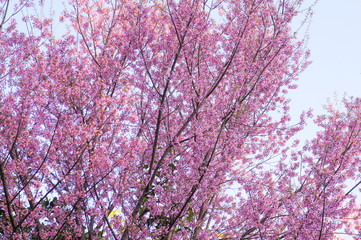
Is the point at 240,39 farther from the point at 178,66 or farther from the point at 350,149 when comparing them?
the point at 350,149

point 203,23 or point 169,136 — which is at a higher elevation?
point 203,23

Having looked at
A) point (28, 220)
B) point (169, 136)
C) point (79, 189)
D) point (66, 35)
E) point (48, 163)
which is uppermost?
point (66, 35)

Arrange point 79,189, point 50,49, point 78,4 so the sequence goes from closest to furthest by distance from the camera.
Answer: point 79,189 < point 50,49 < point 78,4

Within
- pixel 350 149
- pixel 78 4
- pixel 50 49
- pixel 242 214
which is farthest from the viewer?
pixel 78 4

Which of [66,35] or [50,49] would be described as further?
[66,35]

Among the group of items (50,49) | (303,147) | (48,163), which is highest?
(50,49)

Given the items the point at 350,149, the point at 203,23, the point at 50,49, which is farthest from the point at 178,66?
the point at 350,149

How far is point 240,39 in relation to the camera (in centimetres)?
766

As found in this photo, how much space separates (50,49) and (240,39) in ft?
16.0

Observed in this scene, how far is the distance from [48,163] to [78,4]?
16.2 ft

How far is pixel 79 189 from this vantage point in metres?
7.19

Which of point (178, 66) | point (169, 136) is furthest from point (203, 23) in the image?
point (169, 136)

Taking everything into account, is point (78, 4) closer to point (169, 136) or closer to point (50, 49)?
point (50, 49)

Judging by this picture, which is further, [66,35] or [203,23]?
[66,35]
